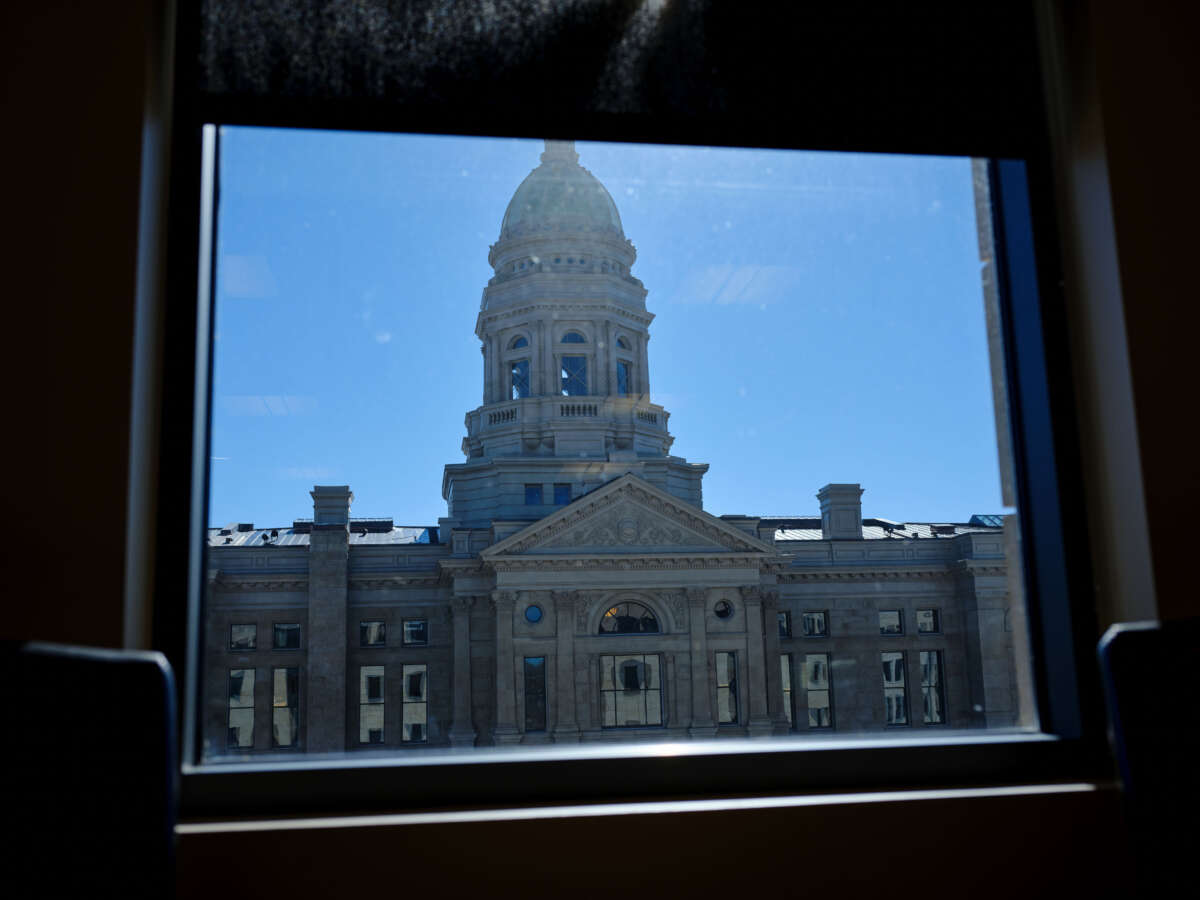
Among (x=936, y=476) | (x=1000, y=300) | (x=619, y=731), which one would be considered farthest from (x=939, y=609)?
(x=1000, y=300)

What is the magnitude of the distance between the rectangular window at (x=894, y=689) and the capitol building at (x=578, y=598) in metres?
0.12

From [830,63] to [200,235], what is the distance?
0.83 metres

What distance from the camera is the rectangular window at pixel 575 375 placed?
17.2m

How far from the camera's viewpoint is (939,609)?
16609 mm

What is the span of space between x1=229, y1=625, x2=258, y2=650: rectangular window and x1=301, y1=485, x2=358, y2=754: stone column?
1037 mm

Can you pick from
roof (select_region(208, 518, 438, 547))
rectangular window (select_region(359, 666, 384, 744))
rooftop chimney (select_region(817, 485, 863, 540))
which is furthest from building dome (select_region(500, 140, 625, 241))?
rectangular window (select_region(359, 666, 384, 744))

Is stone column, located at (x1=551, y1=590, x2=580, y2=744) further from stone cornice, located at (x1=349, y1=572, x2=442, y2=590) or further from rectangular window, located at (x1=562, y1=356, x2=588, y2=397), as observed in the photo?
rectangular window, located at (x1=562, y1=356, x2=588, y2=397)

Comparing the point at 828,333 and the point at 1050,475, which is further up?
the point at 828,333

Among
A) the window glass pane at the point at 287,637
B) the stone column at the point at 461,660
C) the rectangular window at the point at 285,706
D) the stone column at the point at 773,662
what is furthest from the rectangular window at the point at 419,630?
the stone column at the point at 773,662

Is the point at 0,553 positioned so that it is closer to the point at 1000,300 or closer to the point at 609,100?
the point at 609,100

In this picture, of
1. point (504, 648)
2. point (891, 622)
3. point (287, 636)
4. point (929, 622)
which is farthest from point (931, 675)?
point (287, 636)

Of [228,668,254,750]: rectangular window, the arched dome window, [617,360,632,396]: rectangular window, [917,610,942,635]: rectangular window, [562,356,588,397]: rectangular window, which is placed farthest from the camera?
[617,360,632,396]: rectangular window

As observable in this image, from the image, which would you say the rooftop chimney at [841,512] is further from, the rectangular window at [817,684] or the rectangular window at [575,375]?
the rectangular window at [575,375]

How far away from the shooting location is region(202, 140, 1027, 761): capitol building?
15.8m
